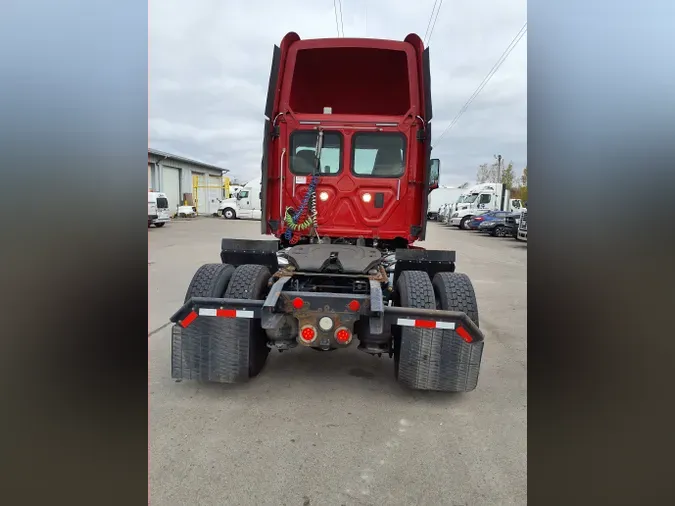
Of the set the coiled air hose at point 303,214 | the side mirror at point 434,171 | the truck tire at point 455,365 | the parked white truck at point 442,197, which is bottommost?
the truck tire at point 455,365

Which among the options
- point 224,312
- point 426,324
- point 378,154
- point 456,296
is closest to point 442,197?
point 378,154

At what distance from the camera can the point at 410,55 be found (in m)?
4.50

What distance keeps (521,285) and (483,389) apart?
577 cm

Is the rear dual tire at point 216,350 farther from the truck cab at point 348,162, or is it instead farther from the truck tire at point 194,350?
the truck cab at point 348,162

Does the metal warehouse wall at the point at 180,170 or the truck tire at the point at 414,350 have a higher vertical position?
the metal warehouse wall at the point at 180,170

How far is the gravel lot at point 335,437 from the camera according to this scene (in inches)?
88.0

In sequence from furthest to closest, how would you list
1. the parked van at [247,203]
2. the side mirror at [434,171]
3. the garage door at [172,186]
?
the garage door at [172,186] < the parked van at [247,203] < the side mirror at [434,171]

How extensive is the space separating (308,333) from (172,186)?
3427 centimetres

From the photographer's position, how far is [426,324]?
9.52 ft

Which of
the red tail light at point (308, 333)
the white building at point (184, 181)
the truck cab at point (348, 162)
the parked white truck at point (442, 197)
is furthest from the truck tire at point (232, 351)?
the parked white truck at point (442, 197)

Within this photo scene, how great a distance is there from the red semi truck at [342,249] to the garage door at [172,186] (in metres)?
30.2

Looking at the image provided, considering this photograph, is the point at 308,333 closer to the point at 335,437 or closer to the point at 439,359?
the point at 335,437
